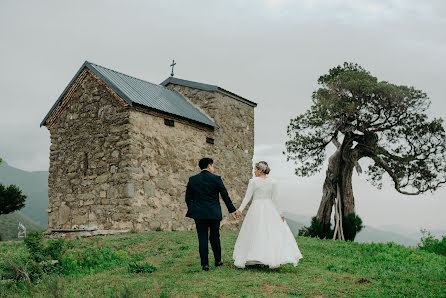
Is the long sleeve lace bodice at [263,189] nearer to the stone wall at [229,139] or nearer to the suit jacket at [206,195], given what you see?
the suit jacket at [206,195]

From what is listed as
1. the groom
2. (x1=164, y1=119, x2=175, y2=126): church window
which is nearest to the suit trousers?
the groom

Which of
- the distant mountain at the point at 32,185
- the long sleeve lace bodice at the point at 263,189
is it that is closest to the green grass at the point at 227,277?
the long sleeve lace bodice at the point at 263,189

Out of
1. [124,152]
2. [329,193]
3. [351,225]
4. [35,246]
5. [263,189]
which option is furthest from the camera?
[329,193]

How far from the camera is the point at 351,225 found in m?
20.3

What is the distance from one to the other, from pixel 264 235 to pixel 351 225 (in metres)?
13.6

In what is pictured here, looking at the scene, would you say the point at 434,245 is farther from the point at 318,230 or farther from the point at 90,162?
the point at 90,162

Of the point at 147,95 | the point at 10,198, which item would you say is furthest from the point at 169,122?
the point at 10,198

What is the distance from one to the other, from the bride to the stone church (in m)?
6.96

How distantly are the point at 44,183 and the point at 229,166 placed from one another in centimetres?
16834

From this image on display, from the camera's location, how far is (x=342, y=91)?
1991cm

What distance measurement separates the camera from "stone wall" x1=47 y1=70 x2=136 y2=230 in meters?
14.5

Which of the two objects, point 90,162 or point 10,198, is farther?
point 10,198

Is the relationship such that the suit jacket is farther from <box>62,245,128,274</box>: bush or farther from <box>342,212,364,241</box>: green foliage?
<box>342,212,364,241</box>: green foliage

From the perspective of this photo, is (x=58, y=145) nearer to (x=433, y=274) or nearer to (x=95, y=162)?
(x=95, y=162)
